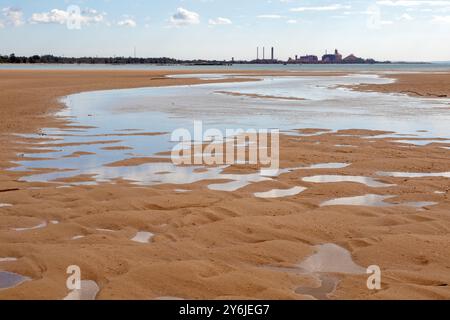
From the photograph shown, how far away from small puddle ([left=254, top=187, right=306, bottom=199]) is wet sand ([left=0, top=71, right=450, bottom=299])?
0.38 feet

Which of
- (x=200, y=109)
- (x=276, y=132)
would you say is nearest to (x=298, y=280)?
(x=276, y=132)

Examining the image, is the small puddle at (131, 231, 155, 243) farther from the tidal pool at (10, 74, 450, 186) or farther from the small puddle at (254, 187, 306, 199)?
the tidal pool at (10, 74, 450, 186)

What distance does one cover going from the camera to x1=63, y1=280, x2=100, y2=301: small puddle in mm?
4848

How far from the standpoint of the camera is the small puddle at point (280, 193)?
841 cm

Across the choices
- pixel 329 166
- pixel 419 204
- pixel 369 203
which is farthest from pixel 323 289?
pixel 329 166

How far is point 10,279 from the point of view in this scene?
5258mm

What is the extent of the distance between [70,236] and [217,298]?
2539 mm

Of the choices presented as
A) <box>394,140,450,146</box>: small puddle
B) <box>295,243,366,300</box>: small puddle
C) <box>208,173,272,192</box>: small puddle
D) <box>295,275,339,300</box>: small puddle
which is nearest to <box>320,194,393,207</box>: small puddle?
<box>208,173,272,192</box>: small puddle

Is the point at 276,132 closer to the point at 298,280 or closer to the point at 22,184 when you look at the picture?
the point at 22,184

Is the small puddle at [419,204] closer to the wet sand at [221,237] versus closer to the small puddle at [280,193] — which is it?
the wet sand at [221,237]

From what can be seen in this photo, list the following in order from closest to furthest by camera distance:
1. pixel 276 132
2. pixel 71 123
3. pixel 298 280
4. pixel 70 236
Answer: pixel 298 280 < pixel 70 236 < pixel 276 132 < pixel 71 123

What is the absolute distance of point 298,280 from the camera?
5.23 m

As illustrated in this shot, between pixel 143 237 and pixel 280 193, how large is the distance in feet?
9.47

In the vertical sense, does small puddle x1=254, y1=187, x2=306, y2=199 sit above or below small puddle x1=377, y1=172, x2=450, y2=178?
below
